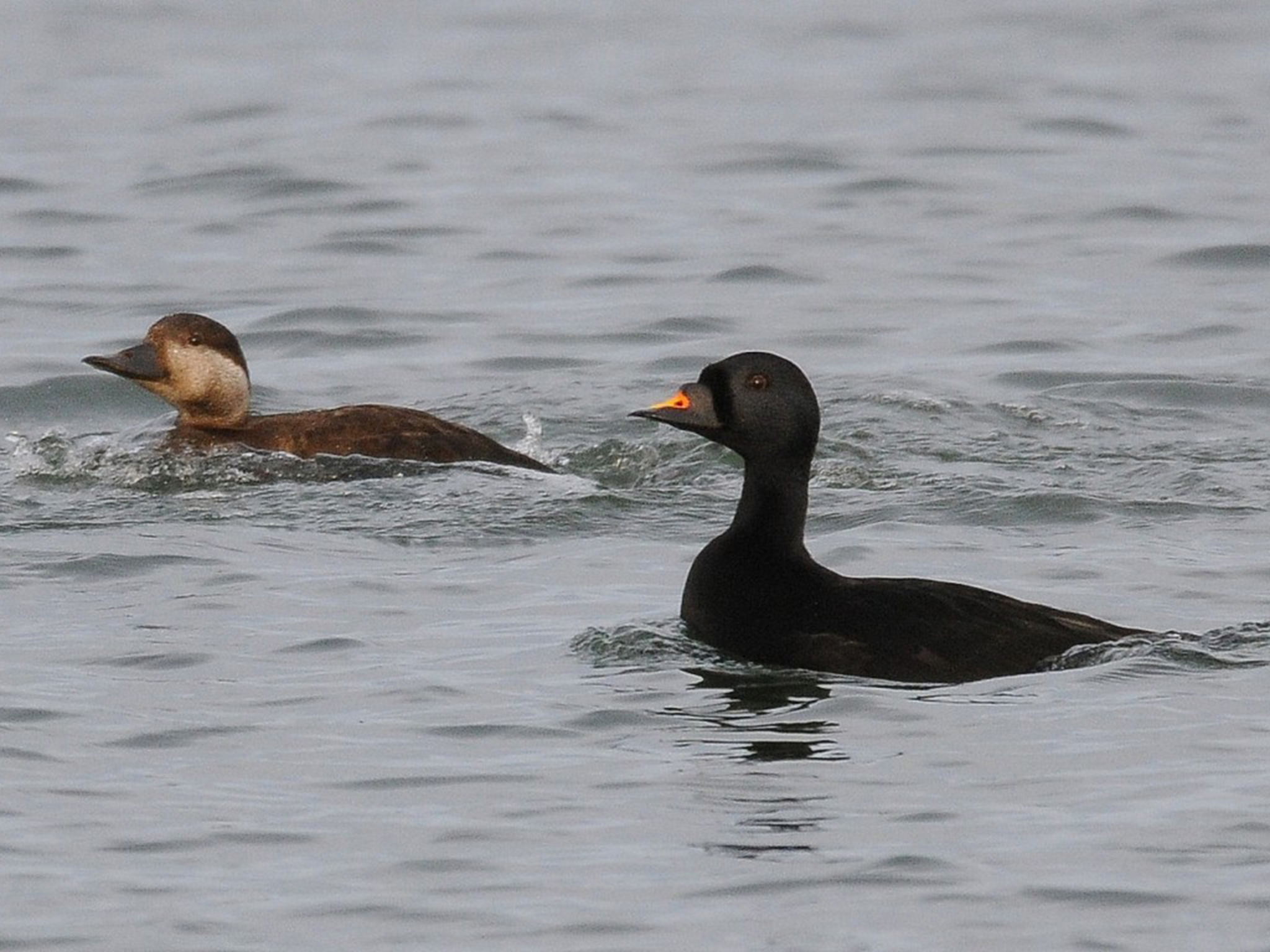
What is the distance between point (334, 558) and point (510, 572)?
732 mm

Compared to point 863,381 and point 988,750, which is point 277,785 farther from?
point 863,381

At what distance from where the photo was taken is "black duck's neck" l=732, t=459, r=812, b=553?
1058 cm

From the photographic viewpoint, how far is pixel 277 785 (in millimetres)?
8656

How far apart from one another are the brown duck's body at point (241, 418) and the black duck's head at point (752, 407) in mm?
2784

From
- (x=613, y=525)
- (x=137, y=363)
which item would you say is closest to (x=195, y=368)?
(x=137, y=363)

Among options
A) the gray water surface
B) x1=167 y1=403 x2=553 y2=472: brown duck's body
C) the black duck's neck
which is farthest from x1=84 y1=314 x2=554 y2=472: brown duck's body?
the black duck's neck

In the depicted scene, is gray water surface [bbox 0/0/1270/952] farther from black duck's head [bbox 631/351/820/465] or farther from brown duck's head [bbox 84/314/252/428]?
black duck's head [bbox 631/351/820/465]

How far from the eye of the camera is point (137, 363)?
13977 millimetres

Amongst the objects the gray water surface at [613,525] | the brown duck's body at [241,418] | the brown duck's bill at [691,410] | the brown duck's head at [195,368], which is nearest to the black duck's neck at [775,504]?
the brown duck's bill at [691,410]

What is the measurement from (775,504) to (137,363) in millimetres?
4465

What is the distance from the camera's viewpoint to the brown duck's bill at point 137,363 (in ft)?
45.6

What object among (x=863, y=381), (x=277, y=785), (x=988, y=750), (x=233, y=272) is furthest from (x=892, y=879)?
(x=233, y=272)

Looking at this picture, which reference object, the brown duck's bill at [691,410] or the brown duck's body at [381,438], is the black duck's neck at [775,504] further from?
the brown duck's body at [381,438]

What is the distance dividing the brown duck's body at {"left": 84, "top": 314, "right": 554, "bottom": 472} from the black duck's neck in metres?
2.74
